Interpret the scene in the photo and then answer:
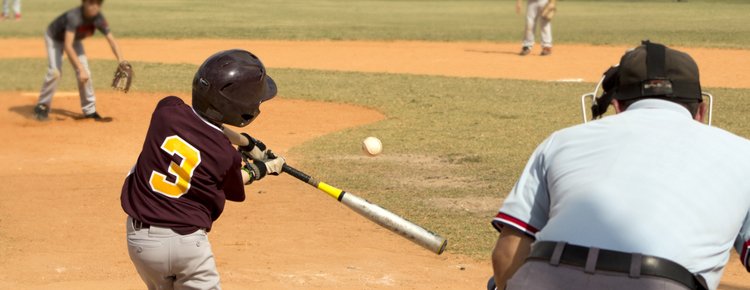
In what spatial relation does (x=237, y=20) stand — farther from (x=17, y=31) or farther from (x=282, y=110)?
(x=282, y=110)

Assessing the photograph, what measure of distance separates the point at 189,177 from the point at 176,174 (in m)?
0.06

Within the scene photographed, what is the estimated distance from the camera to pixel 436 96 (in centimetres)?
1622

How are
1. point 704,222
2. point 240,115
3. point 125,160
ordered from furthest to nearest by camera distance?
point 125,160 < point 240,115 < point 704,222

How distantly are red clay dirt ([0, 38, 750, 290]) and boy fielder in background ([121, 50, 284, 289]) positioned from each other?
6.57ft

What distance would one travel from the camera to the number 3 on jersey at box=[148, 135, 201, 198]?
503 cm

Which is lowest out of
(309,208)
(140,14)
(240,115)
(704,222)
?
(140,14)

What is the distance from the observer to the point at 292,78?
18.7 meters

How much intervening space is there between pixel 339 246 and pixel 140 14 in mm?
32912

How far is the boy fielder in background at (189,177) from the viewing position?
5.05 m

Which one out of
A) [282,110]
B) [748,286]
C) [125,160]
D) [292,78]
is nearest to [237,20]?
[292,78]

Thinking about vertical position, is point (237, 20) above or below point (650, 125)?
below

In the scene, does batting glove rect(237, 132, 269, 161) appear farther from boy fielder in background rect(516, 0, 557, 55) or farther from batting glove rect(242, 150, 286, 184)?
boy fielder in background rect(516, 0, 557, 55)

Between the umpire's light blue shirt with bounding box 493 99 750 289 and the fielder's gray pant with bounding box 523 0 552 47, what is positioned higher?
the umpire's light blue shirt with bounding box 493 99 750 289

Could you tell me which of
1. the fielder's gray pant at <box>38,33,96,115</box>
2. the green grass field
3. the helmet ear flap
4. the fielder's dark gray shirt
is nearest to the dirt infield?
the green grass field
